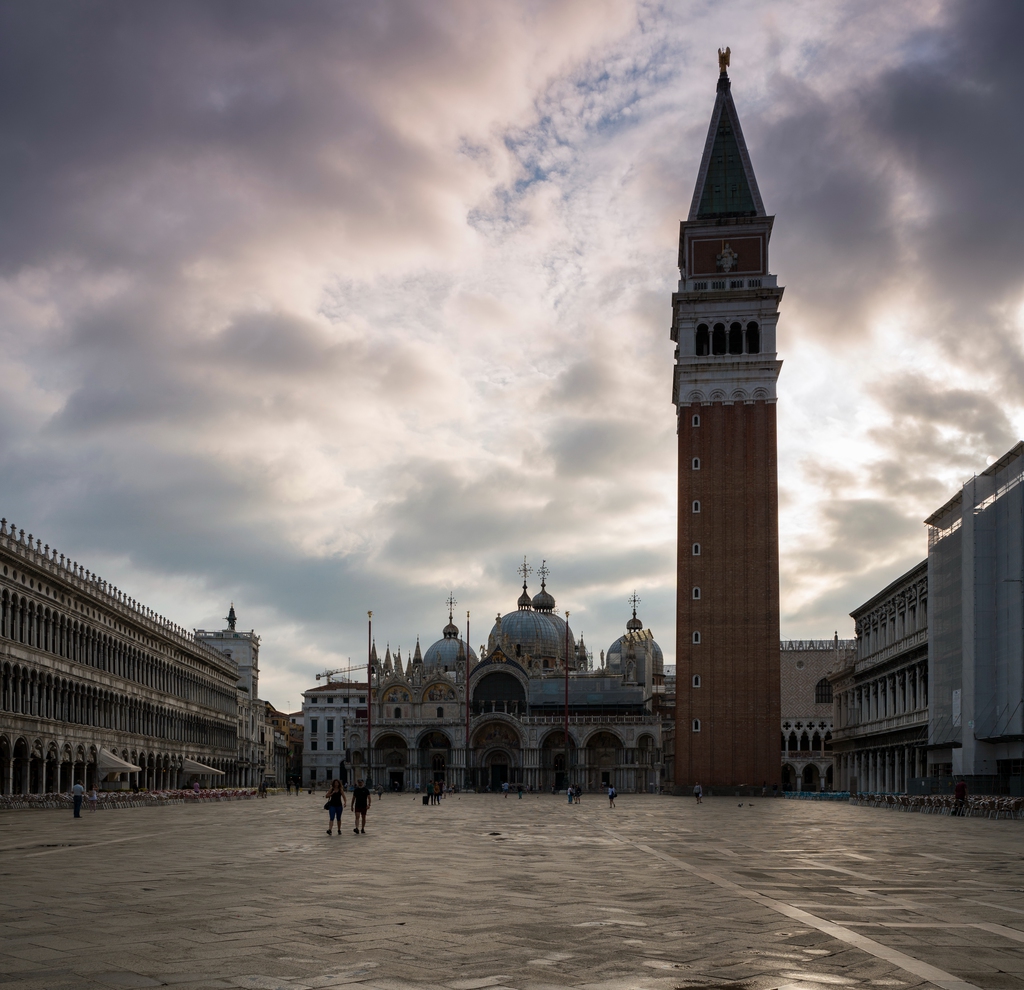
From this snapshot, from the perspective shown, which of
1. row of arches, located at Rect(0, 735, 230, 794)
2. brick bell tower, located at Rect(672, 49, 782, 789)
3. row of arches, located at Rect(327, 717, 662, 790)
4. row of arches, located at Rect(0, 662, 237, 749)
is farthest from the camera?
row of arches, located at Rect(327, 717, 662, 790)

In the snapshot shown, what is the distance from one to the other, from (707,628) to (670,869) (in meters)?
56.3

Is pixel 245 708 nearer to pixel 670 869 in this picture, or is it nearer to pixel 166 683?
pixel 166 683

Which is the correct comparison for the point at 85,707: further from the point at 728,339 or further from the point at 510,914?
the point at 510,914

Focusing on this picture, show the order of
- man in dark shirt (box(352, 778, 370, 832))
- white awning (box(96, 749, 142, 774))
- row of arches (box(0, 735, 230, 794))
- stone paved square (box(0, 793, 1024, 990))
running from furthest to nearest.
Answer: white awning (box(96, 749, 142, 774))
row of arches (box(0, 735, 230, 794))
man in dark shirt (box(352, 778, 370, 832))
stone paved square (box(0, 793, 1024, 990))

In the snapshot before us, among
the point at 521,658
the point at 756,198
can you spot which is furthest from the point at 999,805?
the point at 521,658

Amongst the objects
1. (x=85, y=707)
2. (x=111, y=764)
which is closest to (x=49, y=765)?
(x=111, y=764)

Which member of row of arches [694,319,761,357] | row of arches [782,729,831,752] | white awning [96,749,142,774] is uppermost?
row of arches [694,319,761,357]

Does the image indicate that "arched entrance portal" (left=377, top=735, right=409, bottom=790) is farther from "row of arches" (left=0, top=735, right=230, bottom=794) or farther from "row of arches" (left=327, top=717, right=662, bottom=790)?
"row of arches" (left=0, top=735, right=230, bottom=794)

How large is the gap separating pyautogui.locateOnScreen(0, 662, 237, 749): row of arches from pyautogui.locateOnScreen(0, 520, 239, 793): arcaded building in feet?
0.19

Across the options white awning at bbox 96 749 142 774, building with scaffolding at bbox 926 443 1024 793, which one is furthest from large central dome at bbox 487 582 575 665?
building with scaffolding at bbox 926 443 1024 793

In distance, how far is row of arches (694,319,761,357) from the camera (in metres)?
78.6

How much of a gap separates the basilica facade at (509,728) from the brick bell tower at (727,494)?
78.1 feet

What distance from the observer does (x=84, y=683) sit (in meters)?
60.3

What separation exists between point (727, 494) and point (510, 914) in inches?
2554
